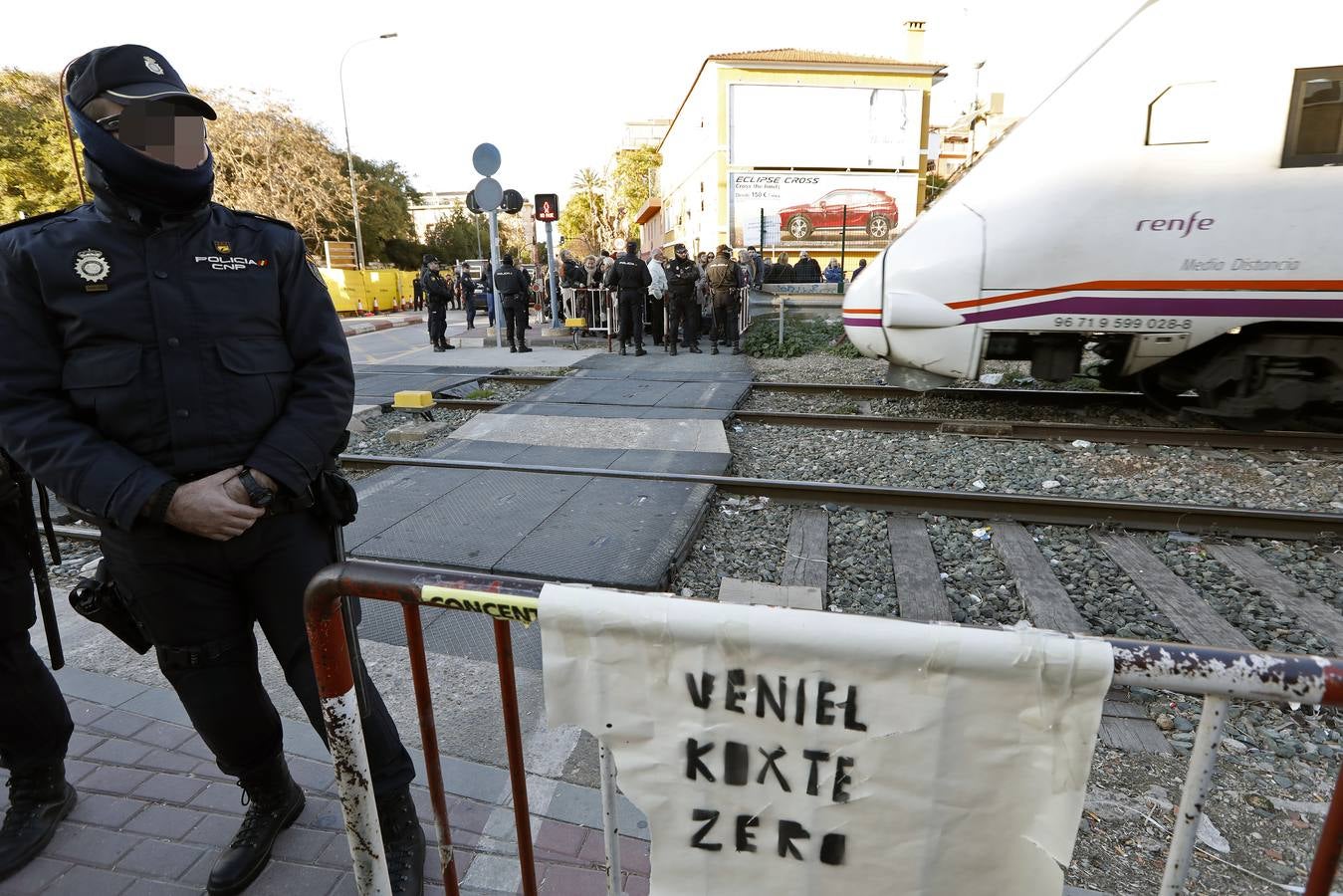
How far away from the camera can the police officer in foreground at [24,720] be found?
2.19 metres

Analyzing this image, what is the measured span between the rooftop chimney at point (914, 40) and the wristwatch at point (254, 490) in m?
40.1

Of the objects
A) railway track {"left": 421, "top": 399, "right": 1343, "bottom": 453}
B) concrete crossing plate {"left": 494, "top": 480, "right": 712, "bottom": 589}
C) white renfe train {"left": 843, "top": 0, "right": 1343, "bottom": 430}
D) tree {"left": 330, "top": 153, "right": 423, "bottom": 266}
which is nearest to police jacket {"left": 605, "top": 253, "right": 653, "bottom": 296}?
railway track {"left": 421, "top": 399, "right": 1343, "bottom": 453}

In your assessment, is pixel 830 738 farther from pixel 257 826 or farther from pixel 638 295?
pixel 638 295

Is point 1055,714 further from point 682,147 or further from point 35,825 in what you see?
point 682,147

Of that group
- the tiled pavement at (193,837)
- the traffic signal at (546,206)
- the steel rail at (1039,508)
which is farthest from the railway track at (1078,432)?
the traffic signal at (546,206)

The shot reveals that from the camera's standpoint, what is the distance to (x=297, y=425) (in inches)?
77.7

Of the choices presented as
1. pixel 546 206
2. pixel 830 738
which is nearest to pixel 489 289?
pixel 546 206

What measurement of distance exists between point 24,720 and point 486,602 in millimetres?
2014

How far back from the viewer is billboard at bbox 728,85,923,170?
103ft

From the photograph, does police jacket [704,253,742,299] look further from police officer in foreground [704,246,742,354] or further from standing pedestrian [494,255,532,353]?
standing pedestrian [494,255,532,353]

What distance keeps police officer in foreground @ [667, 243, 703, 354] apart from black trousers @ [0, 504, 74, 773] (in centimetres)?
1130

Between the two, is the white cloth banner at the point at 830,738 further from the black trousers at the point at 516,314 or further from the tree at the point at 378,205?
the tree at the point at 378,205

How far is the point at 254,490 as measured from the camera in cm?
187

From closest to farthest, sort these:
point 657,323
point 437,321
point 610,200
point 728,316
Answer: point 728,316 < point 437,321 < point 657,323 < point 610,200
